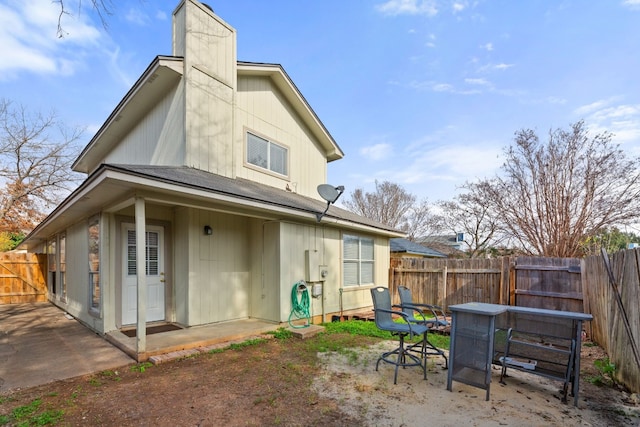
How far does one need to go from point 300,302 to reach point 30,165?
1834 centimetres

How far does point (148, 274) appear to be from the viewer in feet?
20.3

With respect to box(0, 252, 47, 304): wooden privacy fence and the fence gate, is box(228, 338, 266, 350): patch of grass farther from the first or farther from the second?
box(0, 252, 47, 304): wooden privacy fence

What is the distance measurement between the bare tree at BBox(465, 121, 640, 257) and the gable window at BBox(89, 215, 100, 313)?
12.0 m

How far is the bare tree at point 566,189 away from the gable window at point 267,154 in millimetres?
8176

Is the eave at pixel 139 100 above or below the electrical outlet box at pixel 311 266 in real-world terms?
above

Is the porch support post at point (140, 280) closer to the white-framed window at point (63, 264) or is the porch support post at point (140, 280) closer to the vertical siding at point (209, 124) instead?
the vertical siding at point (209, 124)

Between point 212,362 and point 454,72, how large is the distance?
34.5 ft

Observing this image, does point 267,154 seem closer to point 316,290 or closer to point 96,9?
point 316,290

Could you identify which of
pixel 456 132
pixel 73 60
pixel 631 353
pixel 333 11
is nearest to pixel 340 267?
pixel 631 353

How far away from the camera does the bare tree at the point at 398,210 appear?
89.6ft

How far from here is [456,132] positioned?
41.0 feet

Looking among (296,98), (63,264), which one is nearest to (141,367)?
(63,264)

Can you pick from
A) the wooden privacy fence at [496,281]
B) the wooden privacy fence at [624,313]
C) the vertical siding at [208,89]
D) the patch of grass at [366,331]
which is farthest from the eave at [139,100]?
the wooden privacy fence at [496,281]

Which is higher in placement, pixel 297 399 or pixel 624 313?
pixel 624 313
